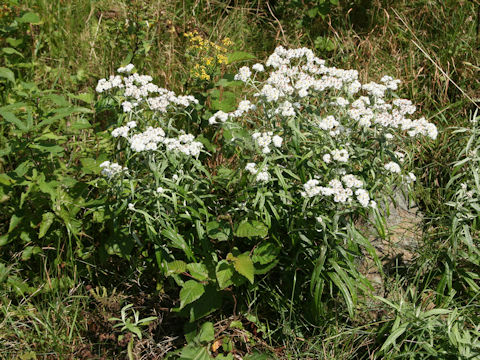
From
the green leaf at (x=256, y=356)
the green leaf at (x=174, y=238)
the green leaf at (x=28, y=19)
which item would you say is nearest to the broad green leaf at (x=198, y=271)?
Result: the green leaf at (x=174, y=238)

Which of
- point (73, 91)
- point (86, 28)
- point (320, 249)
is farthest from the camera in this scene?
point (86, 28)

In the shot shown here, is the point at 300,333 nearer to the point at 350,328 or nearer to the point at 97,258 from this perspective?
the point at 350,328

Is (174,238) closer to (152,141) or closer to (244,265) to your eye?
(244,265)

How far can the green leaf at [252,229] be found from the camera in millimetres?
2309

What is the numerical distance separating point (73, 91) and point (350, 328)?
2.67 m

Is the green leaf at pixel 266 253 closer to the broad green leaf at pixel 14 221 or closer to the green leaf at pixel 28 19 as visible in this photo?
the broad green leaf at pixel 14 221

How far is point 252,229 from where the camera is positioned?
233 cm

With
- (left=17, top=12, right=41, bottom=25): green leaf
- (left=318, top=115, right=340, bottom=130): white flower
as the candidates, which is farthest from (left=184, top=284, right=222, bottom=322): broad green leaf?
(left=17, top=12, right=41, bottom=25): green leaf

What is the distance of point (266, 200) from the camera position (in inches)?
92.3

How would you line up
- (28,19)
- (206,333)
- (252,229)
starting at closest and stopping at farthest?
(252,229) < (206,333) < (28,19)

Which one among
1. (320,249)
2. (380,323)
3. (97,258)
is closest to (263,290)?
(320,249)

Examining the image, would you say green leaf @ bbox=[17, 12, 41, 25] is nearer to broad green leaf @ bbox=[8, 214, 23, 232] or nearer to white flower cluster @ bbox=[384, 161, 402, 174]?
broad green leaf @ bbox=[8, 214, 23, 232]

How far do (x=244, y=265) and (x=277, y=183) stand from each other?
0.47 meters

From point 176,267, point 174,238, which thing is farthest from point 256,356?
point 174,238
